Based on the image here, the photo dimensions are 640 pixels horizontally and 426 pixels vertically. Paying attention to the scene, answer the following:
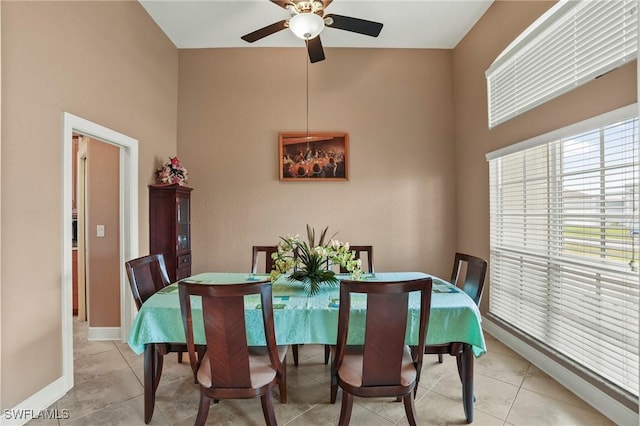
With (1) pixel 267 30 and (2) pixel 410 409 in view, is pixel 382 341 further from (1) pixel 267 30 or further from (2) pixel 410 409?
(1) pixel 267 30

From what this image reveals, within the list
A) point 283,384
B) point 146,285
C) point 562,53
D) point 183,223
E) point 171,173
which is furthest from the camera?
point 183,223

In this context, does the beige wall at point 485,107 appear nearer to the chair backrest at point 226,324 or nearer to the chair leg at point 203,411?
the chair backrest at point 226,324

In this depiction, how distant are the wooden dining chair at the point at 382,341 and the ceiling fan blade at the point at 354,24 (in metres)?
2.11

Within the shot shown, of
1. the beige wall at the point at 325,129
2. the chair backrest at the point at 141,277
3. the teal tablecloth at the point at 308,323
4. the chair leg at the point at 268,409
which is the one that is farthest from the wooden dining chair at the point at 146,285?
the beige wall at the point at 325,129

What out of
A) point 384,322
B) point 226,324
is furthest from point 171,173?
point 384,322

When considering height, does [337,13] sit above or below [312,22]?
above

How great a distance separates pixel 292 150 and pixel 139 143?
171 cm

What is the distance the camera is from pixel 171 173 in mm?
3170

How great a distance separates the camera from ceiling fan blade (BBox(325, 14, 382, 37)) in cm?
224

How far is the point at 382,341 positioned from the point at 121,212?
9.40 ft

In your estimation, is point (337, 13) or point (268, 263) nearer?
point (268, 263)

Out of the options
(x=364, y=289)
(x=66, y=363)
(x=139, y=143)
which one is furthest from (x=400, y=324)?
(x=139, y=143)

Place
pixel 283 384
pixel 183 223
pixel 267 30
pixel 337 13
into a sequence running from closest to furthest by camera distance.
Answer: pixel 283 384, pixel 267 30, pixel 337 13, pixel 183 223

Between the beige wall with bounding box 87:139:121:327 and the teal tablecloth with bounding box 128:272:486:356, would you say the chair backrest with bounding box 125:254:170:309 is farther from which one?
the beige wall with bounding box 87:139:121:327
